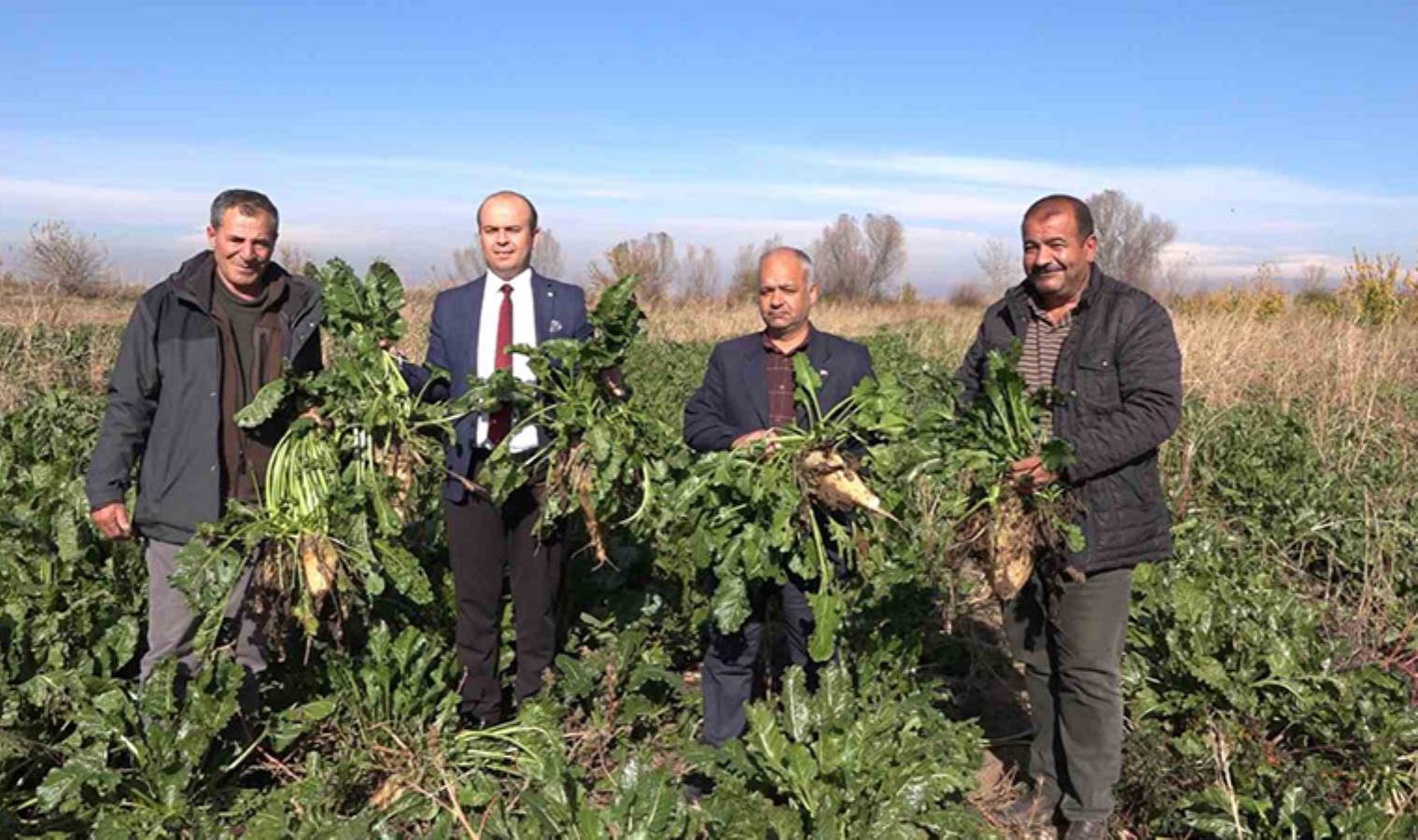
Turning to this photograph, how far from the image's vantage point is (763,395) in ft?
11.9

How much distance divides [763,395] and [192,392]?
1982mm

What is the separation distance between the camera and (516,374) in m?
3.66

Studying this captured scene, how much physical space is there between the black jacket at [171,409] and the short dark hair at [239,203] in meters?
0.23

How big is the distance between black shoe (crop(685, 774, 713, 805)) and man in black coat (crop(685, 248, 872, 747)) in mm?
157

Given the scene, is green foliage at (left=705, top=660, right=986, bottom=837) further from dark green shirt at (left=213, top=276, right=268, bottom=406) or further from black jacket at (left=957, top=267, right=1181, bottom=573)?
dark green shirt at (left=213, top=276, right=268, bottom=406)

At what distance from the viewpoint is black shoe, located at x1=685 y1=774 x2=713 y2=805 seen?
3.72m

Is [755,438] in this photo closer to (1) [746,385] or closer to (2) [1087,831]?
(1) [746,385]

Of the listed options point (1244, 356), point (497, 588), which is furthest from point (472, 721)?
point (1244, 356)

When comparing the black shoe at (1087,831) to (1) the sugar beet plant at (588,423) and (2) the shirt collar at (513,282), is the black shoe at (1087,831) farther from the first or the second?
(2) the shirt collar at (513,282)

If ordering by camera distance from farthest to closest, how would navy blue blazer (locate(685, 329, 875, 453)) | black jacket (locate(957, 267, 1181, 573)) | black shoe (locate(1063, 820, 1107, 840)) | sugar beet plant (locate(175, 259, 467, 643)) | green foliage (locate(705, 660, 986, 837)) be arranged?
navy blue blazer (locate(685, 329, 875, 453)) → black shoe (locate(1063, 820, 1107, 840)) → sugar beet plant (locate(175, 259, 467, 643)) → black jacket (locate(957, 267, 1181, 573)) → green foliage (locate(705, 660, 986, 837))

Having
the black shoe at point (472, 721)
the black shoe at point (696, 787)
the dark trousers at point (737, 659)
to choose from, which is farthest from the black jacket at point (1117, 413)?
the black shoe at point (472, 721)

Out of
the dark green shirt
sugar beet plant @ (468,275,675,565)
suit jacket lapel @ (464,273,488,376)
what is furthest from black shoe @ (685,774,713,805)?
the dark green shirt

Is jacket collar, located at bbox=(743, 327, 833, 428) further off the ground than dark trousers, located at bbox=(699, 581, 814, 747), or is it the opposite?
jacket collar, located at bbox=(743, 327, 833, 428)

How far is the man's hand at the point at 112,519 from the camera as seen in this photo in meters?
3.34
